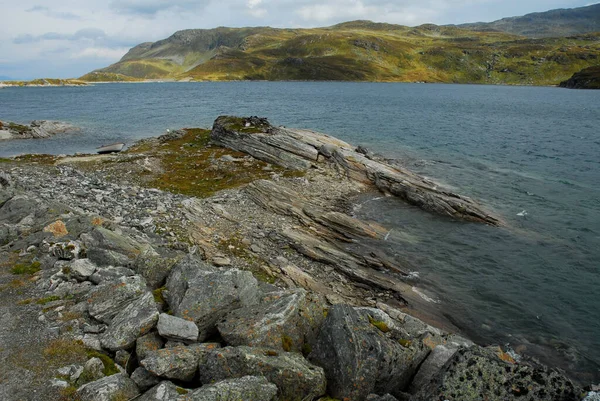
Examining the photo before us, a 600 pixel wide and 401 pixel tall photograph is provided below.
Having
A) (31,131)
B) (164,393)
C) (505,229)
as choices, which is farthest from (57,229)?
(31,131)

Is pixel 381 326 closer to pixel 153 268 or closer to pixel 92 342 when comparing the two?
pixel 153 268

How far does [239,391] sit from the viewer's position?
28.0ft

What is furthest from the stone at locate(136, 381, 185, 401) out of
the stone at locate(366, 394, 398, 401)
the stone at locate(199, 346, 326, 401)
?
the stone at locate(366, 394, 398, 401)

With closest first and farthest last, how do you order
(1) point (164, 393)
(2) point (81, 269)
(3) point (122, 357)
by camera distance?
1. (1) point (164, 393)
2. (3) point (122, 357)
3. (2) point (81, 269)

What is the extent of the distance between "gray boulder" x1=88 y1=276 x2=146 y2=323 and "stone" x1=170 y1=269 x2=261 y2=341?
1446mm

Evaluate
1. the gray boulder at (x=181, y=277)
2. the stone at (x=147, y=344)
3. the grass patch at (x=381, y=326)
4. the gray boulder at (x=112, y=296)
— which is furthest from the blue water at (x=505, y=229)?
the gray boulder at (x=112, y=296)

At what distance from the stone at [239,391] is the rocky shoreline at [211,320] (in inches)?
1.3

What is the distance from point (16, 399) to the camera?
29.0ft

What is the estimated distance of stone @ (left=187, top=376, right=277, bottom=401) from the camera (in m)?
8.35

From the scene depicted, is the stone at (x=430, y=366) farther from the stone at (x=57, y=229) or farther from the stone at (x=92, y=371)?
the stone at (x=57, y=229)

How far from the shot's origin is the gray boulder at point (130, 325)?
34.8 ft

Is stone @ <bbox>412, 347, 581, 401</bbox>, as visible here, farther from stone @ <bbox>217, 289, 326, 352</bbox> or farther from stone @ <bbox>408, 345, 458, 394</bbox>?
stone @ <bbox>217, 289, 326, 352</bbox>

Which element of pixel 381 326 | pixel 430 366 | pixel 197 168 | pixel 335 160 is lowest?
pixel 430 366

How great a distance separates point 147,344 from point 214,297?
2.44m
